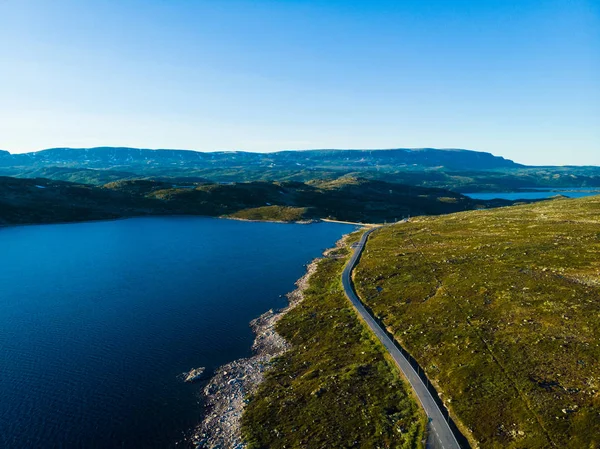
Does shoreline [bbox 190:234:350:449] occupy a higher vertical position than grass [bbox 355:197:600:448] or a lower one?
lower

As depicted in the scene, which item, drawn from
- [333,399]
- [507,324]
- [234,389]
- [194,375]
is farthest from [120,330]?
[507,324]

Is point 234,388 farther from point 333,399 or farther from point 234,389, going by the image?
point 333,399

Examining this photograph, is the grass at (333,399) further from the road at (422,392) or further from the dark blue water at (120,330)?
the dark blue water at (120,330)

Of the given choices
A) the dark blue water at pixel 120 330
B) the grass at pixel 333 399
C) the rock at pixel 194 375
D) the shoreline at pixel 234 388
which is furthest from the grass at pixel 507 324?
the rock at pixel 194 375

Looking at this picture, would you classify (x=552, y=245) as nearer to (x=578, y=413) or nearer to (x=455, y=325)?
(x=455, y=325)

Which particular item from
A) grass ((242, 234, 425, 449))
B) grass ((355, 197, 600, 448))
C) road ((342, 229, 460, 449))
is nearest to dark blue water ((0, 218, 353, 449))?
grass ((242, 234, 425, 449))

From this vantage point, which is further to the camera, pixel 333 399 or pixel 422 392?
pixel 333 399

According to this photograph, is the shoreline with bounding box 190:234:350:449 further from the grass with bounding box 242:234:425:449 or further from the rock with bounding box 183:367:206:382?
the rock with bounding box 183:367:206:382
